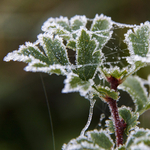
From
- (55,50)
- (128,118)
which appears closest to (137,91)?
(128,118)

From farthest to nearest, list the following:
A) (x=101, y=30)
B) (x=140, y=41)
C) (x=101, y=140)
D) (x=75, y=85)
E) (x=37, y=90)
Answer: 1. (x=37, y=90)
2. (x=101, y=30)
3. (x=140, y=41)
4. (x=101, y=140)
5. (x=75, y=85)

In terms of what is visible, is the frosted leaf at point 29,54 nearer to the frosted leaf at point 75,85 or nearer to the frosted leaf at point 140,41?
the frosted leaf at point 75,85

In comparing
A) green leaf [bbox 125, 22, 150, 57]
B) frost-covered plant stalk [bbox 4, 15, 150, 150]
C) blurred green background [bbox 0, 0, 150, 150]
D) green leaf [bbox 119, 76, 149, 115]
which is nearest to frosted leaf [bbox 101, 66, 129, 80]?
frost-covered plant stalk [bbox 4, 15, 150, 150]

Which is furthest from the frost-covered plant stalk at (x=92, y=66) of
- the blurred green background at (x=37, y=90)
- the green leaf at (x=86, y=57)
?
the blurred green background at (x=37, y=90)

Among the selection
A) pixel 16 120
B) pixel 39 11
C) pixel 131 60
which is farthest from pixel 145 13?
pixel 131 60

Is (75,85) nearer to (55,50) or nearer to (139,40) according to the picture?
(55,50)

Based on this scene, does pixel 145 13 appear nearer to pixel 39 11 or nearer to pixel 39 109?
pixel 39 11
